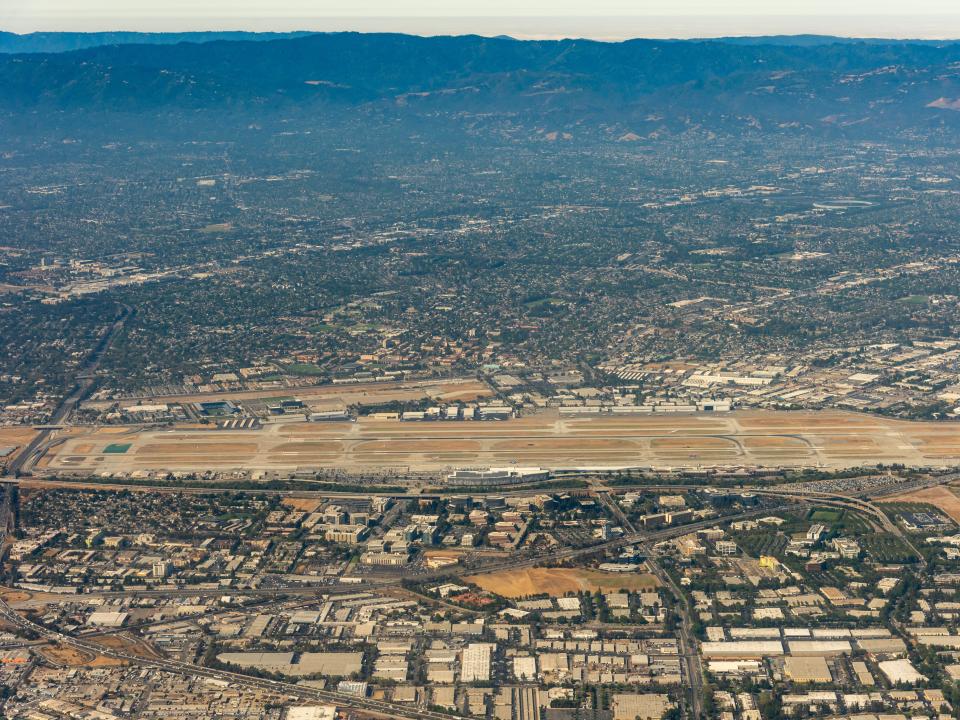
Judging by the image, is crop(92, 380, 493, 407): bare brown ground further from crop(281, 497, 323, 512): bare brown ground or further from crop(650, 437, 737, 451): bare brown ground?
crop(281, 497, 323, 512): bare brown ground

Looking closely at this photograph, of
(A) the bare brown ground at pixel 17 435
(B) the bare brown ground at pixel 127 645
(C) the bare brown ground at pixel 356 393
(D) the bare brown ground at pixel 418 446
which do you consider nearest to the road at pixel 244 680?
(B) the bare brown ground at pixel 127 645

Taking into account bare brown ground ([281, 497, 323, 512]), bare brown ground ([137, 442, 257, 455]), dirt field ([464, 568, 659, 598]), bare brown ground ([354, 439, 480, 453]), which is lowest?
bare brown ground ([137, 442, 257, 455])

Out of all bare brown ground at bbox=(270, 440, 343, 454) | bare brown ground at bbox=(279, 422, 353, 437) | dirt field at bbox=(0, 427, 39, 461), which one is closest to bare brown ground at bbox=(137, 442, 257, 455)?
bare brown ground at bbox=(270, 440, 343, 454)

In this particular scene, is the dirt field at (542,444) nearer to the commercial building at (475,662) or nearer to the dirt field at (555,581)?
the dirt field at (555,581)

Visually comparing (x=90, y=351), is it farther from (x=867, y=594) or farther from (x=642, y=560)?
(x=867, y=594)

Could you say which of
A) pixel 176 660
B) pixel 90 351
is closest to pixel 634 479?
pixel 176 660

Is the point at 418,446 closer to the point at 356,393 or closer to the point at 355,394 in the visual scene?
the point at 355,394

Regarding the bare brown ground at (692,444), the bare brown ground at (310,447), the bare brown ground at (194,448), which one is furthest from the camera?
the bare brown ground at (194,448)
